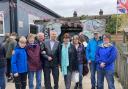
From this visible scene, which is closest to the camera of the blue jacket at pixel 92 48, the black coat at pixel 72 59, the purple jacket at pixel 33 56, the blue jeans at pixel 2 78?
the purple jacket at pixel 33 56

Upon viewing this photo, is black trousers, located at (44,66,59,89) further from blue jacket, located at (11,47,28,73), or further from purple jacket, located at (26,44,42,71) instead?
blue jacket, located at (11,47,28,73)

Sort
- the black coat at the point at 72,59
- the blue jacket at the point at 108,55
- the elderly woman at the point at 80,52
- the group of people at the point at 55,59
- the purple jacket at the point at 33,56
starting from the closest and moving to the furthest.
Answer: the group of people at the point at 55,59, the blue jacket at the point at 108,55, the purple jacket at the point at 33,56, the black coat at the point at 72,59, the elderly woman at the point at 80,52

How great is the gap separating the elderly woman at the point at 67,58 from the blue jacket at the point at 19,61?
1.31 m

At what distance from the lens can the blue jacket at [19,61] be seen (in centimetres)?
1014

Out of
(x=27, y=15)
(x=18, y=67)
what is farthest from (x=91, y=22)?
(x=18, y=67)

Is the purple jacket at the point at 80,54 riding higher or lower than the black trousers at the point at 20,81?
higher

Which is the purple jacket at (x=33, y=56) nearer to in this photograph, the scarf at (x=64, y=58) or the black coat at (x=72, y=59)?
the scarf at (x=64, y=58)

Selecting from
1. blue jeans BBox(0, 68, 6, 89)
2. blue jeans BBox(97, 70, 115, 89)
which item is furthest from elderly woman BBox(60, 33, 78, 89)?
blue jeans BBox(0, 68, 6, 89)

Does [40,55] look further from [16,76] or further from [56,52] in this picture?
[16,76]

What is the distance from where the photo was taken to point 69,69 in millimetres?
11305

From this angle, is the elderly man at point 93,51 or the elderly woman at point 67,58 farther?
the elderly man at point 93,51

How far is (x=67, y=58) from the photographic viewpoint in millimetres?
11156

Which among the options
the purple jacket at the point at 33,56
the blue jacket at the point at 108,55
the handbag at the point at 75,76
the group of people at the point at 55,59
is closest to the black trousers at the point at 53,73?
the group of people at the point at 55,59

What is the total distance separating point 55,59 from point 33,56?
0.70 m
